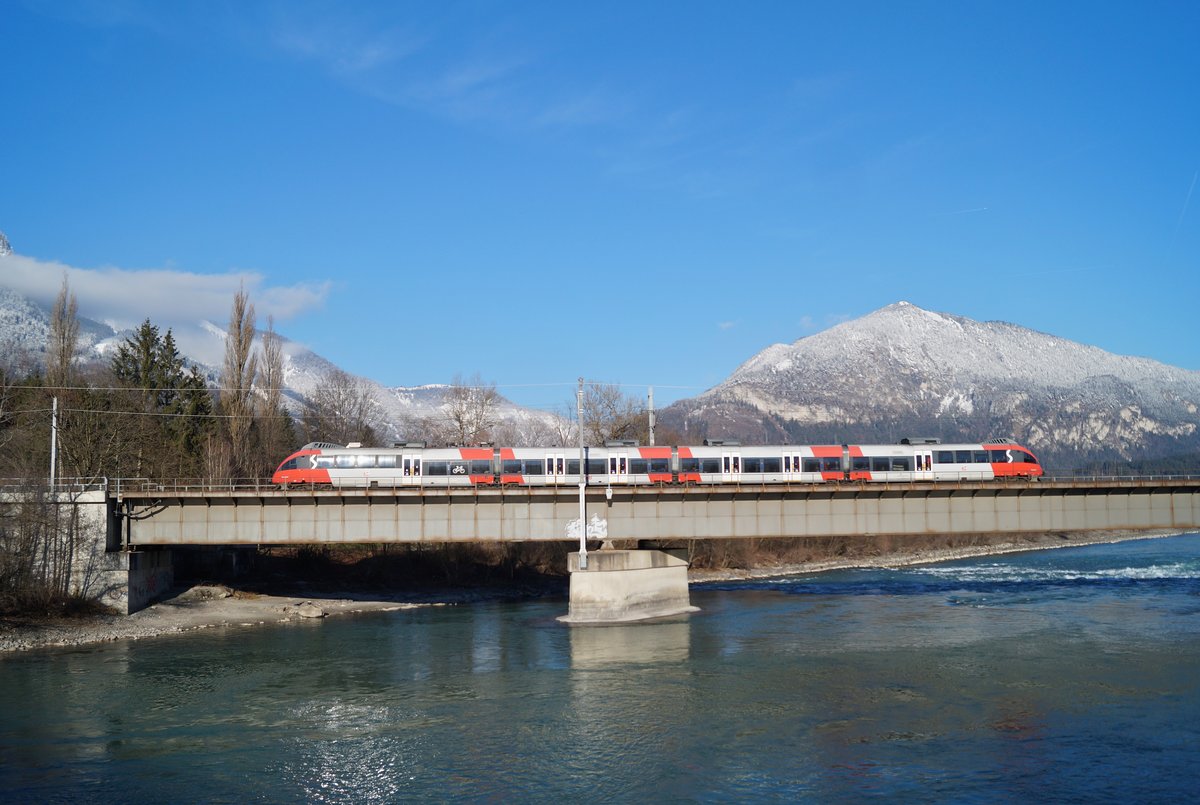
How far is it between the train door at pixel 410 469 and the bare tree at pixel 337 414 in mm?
51707

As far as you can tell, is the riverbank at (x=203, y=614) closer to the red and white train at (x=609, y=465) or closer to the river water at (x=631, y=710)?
the river water at (x=631, y=710)

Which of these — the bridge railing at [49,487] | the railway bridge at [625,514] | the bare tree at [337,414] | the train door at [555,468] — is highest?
the bare tree at [337,414]

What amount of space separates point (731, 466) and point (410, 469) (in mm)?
22140

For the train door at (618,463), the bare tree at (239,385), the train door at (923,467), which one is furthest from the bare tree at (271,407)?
the train door at (923,467)

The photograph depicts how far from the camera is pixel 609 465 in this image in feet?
221

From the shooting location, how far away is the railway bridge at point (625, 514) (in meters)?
60.7

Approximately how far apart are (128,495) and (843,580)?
57209 millimetres

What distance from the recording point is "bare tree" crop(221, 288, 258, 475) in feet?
290

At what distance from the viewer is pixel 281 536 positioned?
61.3 meters

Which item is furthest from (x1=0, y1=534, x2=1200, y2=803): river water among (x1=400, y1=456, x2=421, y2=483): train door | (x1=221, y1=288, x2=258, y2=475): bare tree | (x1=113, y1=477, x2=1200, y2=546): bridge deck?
(x1=221, y1=288, x2=258, y2=475): bare tree

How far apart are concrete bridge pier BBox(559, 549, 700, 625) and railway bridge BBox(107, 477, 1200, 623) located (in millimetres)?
88

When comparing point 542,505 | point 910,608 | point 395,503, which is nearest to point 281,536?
point 395,503

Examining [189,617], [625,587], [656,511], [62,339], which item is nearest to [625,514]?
[656,511]

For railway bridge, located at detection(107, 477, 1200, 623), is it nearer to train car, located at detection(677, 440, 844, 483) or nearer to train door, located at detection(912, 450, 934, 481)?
train car, located at detection(677, 440, 844, 483)
